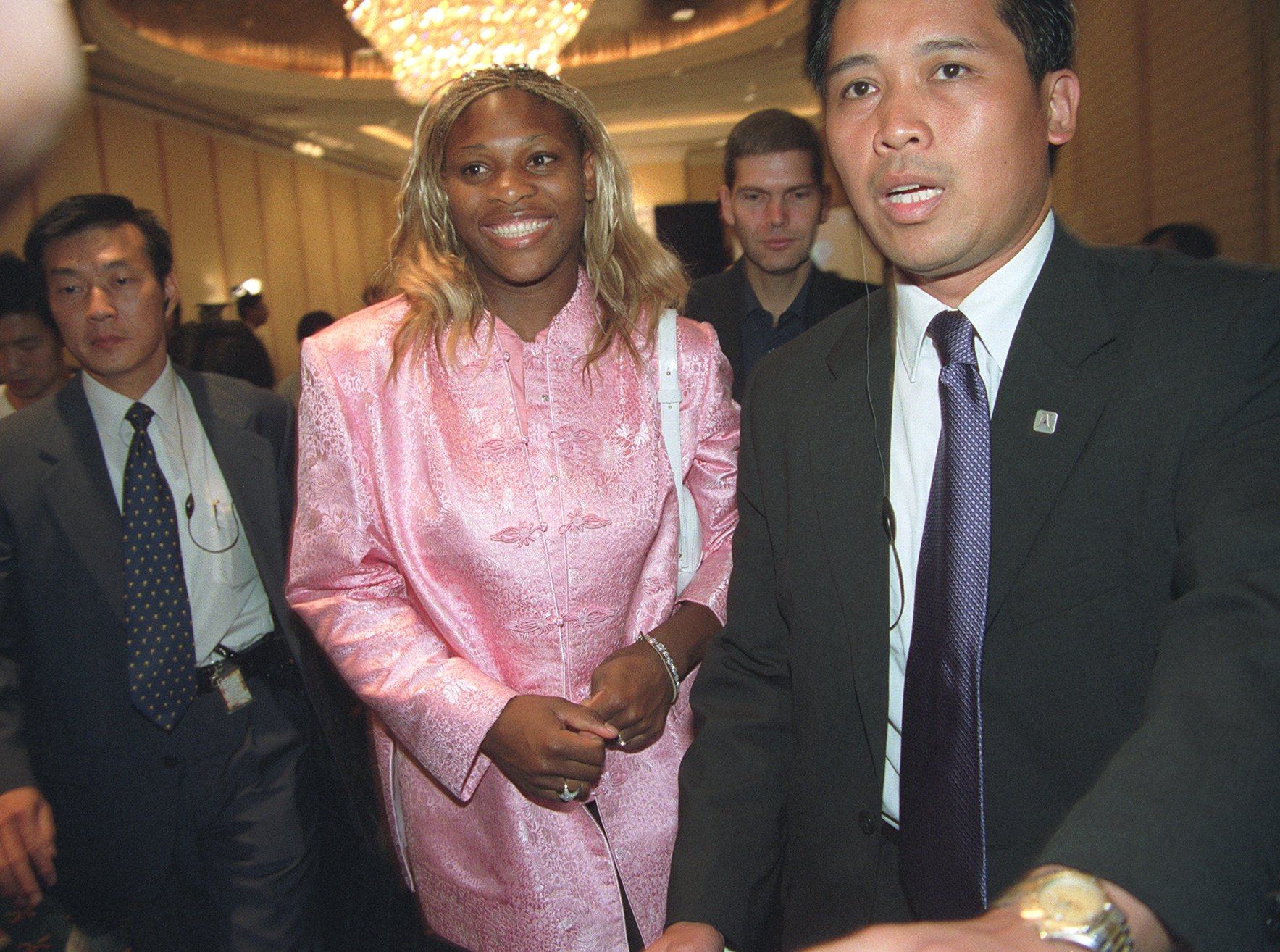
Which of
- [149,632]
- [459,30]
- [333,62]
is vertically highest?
[333,62]

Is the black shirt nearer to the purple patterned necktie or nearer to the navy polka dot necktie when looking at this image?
the navy polka dot necktie

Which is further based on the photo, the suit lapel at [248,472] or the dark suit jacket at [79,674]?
the suit lapel at [248,472]

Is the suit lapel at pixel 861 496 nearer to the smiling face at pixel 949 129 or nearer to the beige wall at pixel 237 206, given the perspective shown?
the smiling face at pixel 949 129

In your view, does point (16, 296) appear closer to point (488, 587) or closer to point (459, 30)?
point (488, 587)

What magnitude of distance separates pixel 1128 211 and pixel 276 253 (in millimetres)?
9803

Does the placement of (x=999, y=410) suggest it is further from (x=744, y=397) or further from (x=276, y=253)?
(x=276, y=253)

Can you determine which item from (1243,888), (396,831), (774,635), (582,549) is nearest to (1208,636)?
(1243,888)

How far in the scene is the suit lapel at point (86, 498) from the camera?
203 cm

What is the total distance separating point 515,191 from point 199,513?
3.79ft

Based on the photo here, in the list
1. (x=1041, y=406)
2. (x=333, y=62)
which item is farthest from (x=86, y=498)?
(x=333, y=62)

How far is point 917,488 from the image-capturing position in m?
1.15

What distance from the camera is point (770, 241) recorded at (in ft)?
9.81

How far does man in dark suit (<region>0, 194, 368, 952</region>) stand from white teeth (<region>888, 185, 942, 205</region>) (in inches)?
64.2

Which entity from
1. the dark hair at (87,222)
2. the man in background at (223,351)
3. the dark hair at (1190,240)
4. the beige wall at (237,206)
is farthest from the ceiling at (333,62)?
the dark hair at (87,222)
